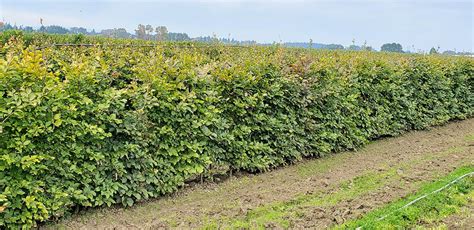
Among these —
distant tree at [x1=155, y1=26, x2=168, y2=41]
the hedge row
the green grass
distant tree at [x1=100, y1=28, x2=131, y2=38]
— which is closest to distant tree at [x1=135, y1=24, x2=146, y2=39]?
distant tree at [x1=155, y1=26, x2=168, y2=41]

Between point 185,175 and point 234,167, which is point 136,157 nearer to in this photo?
point 185,175

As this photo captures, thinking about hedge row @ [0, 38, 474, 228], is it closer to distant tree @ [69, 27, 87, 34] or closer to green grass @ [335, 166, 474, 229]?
green grass @ [335, 166, 474, 229]

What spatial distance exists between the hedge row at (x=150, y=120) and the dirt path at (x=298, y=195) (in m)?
0.19

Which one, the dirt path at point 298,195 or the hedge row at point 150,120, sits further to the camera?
the dirt path at point 298,195

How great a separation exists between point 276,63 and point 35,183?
153 inches

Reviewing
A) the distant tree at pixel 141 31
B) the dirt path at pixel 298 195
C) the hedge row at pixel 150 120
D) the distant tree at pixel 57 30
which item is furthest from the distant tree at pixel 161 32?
the dirt path at pixel 298 195

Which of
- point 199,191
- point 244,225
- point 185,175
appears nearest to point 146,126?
point 185,175

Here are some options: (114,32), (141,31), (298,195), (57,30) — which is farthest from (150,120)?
(57,30)

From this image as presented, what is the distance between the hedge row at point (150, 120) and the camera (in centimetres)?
398

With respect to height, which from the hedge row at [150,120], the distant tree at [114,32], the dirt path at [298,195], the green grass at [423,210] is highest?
the distant tree at [114,32]

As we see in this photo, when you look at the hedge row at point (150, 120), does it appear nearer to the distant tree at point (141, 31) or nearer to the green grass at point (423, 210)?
the green grass at point (423, 210)

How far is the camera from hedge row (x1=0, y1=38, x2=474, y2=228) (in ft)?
13.0

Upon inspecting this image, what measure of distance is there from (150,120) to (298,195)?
1991mm

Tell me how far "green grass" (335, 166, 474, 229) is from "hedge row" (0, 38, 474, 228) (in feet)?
6.46
